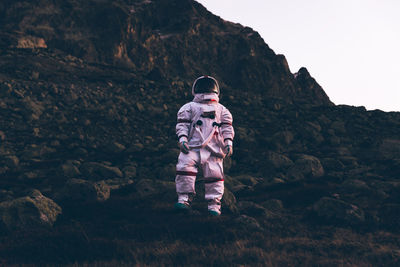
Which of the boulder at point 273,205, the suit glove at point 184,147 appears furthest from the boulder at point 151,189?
the boulder at point 273,205

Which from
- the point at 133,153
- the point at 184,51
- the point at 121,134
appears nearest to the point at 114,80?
the point at 121,134

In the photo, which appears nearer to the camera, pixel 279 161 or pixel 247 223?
pixel 247 223

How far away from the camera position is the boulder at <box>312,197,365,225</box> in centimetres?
723

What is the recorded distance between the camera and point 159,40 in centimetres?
3095

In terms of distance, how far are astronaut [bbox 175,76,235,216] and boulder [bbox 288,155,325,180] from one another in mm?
3858

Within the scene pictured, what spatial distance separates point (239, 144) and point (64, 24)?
59.1 ft

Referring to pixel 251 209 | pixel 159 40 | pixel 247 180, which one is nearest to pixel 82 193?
pixel 251 209

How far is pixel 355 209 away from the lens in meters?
7.47

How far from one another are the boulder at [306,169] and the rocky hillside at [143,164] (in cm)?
3

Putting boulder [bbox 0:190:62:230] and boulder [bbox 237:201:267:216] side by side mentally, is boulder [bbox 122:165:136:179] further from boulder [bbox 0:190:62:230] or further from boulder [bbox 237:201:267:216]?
boulder [bbox 237:201:267:216]

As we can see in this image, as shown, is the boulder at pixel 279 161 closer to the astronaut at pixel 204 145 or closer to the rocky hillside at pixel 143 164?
the rocky hillside at pixel 143 164

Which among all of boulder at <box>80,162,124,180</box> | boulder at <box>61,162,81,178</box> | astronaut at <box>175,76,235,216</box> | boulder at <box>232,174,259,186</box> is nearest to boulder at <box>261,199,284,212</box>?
astronaut at <box>175,76,235,216</box>

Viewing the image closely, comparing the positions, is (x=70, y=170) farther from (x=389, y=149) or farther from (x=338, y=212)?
(x=389, y=149)

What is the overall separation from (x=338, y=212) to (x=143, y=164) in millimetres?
5939
